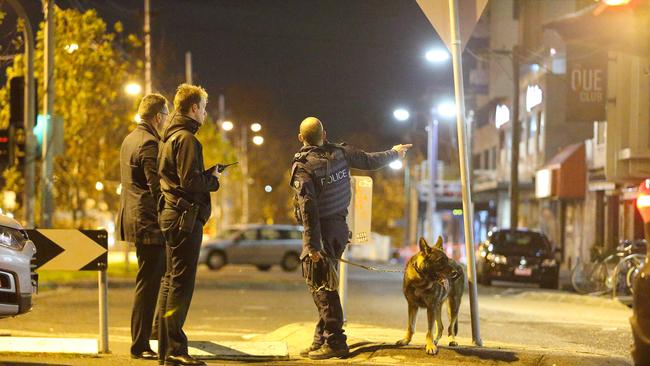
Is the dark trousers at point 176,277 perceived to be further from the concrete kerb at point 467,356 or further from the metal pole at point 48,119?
the metal pole at point 48,119

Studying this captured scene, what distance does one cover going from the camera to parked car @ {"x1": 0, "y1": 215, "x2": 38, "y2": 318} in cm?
795

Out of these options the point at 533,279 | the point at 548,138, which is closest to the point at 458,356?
the point at 533,279

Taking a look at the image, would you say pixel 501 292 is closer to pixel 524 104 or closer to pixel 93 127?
pixel 93 127

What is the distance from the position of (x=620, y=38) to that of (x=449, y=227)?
61087mm

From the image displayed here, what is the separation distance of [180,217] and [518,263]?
64.5 ft

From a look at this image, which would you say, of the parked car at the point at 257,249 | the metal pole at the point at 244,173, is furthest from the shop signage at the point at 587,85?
the metal pole at the point at 244,173

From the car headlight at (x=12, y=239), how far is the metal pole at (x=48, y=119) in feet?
49.5

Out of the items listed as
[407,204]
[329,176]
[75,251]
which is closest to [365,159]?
[329,176]

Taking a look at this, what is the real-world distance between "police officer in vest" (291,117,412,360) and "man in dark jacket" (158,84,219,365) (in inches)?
30.6

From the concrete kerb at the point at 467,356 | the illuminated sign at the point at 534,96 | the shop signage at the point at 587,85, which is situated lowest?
the concrete kerb at the point at 467,356

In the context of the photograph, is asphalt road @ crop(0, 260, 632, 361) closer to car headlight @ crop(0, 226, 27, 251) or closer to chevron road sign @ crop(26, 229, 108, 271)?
chevron road sign @ crop(26, 229, 108, 271)

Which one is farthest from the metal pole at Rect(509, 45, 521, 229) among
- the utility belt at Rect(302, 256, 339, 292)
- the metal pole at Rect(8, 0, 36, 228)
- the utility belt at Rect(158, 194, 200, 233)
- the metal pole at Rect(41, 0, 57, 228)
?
the utility belt at Rect(158, 194, 200, 233)

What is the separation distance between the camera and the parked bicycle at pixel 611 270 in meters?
20.9

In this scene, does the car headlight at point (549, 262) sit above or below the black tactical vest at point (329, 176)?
below
